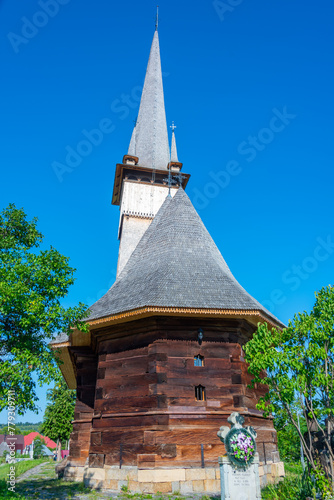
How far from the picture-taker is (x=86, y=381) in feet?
45.3

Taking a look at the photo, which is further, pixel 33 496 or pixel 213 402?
pixel 213 402

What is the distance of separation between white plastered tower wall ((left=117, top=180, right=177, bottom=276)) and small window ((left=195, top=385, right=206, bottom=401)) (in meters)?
15.9

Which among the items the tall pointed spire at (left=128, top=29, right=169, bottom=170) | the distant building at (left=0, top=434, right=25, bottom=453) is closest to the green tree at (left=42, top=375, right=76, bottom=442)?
the distant building at (left=0, top=434, right=25, bottom=453)

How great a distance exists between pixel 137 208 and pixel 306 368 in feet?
69.3

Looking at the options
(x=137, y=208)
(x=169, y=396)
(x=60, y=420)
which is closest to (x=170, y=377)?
(x=169, y=396)

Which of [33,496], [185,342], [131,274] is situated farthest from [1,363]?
[131,274]

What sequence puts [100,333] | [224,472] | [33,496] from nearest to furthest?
[224,472], [33,496], [100,333]

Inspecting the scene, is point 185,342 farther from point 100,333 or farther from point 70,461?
point 70,461

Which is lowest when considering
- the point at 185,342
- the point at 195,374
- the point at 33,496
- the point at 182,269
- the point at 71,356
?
the point at 33,496

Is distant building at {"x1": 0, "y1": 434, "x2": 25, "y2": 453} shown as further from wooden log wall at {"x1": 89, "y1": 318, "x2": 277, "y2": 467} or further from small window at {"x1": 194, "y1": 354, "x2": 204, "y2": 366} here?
small window at {"x1": 194, "y1": 354, "x2": 204, "y2": 366}

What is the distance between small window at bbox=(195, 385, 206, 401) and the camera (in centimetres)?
1027

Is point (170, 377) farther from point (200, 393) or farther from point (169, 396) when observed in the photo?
Result: point (200, 393)

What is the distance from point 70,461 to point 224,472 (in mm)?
8029

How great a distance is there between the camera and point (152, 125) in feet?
111
